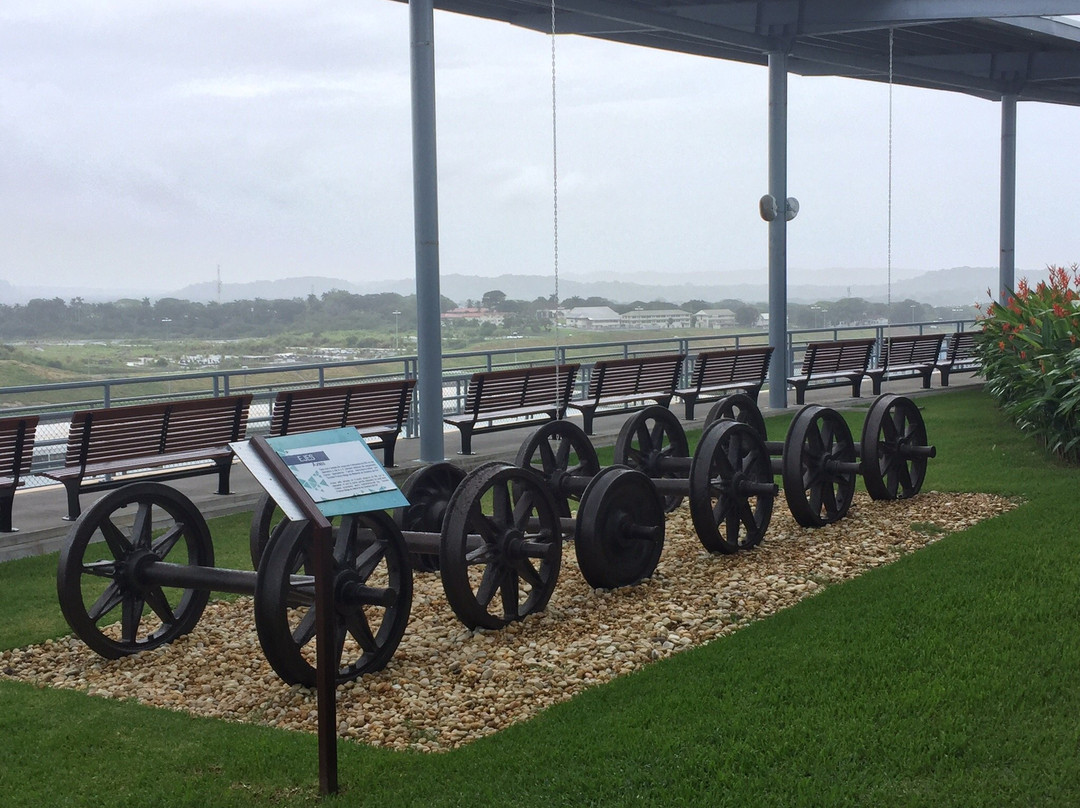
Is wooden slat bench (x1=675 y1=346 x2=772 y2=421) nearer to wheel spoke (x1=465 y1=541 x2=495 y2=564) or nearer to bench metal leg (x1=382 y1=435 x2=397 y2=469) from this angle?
bench metal leg (x1=382 y1=435 x2=397 y2=469)

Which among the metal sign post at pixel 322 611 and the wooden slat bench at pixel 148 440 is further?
the wooden slat bench at pixel 148 440

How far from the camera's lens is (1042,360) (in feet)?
40.7

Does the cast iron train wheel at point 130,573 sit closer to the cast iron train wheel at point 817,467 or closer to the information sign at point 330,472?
the information sign at point 330,472

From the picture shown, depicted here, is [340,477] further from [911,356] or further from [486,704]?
[911,356]

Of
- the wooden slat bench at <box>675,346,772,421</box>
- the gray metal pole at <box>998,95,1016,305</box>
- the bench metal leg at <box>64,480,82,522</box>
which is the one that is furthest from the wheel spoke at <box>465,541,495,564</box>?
the gray metal pole at <box>998,95,1016,305</box>

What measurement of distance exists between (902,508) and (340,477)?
5.96 m

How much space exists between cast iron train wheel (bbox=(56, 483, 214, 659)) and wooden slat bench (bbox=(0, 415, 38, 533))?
2.15 meters

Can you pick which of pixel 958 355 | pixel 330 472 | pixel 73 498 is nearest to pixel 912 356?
pixel 958 355

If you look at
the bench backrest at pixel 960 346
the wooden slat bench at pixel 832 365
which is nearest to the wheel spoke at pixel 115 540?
the wooden slat bench at pixel 832 365

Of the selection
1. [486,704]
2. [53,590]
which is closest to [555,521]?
[486,704]

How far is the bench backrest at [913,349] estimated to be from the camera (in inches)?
787

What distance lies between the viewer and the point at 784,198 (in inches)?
671

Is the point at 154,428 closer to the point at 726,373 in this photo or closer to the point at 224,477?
the point at 224,477

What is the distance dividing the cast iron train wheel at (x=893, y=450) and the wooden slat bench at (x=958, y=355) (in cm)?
1052
